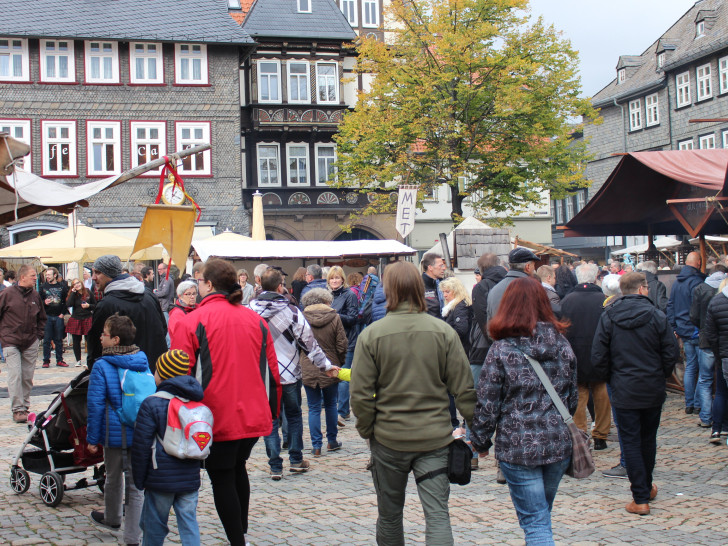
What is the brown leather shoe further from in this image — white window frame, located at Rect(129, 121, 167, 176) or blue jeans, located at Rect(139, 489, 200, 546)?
white window frame, located at Rect(129, 121, 167, 176)

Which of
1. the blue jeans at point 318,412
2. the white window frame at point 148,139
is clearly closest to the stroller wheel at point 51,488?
the blue jeans at point 318,412

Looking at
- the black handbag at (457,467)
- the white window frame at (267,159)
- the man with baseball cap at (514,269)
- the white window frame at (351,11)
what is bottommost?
the black handbag at (457,467)

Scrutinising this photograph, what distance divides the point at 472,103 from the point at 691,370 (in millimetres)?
19154

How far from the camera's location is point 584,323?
328 inches

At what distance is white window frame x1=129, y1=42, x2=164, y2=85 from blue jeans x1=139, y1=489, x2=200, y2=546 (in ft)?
91.1

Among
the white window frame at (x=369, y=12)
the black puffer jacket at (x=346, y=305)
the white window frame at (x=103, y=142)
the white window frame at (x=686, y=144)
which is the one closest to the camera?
the black puffer jacket at (x=346, y=305)

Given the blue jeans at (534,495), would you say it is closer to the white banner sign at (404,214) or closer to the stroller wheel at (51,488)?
the stroller wheel at (51,488)

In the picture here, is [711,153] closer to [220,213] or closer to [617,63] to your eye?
[220,213]

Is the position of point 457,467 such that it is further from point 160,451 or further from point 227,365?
point 160,451

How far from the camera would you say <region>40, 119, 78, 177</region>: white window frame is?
29.7 m

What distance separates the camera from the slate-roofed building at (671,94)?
37.0 meters

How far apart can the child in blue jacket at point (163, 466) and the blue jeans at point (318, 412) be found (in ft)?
12.0

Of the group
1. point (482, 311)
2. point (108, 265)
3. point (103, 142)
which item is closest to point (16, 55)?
point (103, 142)

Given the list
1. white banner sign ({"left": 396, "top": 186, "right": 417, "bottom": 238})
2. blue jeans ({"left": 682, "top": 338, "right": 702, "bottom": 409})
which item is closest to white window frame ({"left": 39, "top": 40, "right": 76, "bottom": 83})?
white banner sign ({"left": 396, "top": 186, "right": 417, "bottom": 238})
